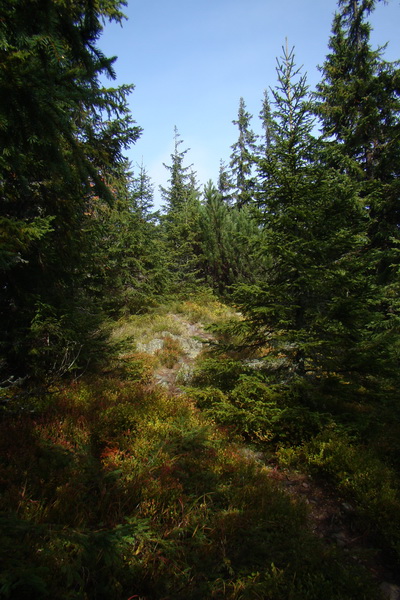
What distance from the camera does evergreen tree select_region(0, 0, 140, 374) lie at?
271 centimetres

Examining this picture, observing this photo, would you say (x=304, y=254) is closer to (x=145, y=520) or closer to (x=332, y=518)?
(x=332, y=518)

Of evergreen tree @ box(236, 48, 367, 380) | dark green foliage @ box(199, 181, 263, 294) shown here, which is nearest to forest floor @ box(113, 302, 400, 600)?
evergreen tree @ box(236, 48, 367, 380)

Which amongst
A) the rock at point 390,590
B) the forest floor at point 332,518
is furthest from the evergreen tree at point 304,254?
the rock at point 390,590

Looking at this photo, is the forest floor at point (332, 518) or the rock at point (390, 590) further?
the forest floor at point (332, 518)

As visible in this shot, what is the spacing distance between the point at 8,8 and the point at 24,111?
110cm

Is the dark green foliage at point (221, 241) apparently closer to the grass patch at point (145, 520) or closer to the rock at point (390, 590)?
the grass patch at point (145, 520)

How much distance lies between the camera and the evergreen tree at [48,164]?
8.89ft

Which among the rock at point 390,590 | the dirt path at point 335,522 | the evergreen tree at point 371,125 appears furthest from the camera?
the evergreen tree at point 371,125

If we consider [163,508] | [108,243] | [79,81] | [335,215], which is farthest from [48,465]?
[108,243]

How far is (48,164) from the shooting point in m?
3.29

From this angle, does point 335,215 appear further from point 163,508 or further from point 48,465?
point 48,465

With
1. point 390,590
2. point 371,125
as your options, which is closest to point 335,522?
point 390,590

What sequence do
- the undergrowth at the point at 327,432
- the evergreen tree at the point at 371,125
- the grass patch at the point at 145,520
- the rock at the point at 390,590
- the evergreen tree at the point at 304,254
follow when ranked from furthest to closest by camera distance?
the evergreen tree at the point at 371,125 < the evergreen tree at the point at 304,254 < the undergrowth at the point at 327,432 < the rock at the point at 390,590 < the grass patch at the point at 145,520

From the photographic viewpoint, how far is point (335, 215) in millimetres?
→ 6281
